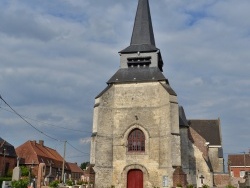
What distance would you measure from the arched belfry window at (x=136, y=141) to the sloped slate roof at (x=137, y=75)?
427cm

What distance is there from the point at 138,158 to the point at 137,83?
19.8ft

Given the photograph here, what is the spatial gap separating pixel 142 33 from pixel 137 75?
4.78 metres

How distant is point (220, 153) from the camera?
33.1m

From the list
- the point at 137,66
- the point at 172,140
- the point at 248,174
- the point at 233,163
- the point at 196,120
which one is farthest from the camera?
the point at 233,163

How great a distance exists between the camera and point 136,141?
23641 mm

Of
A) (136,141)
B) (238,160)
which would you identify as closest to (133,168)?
(136,141)

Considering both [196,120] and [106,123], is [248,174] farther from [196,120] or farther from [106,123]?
[106,123]

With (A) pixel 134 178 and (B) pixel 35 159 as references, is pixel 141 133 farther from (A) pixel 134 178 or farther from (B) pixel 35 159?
(B) pixel 35 159

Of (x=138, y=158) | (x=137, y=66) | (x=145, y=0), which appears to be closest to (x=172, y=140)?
(x=138, y=158)

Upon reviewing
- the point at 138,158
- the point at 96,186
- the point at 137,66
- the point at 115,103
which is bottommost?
the point at 96,186

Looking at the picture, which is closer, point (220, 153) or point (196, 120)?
point (220, 153)

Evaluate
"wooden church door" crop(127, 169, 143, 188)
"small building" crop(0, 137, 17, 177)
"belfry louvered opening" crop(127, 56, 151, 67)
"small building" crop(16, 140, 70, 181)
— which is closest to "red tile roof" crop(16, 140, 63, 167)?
"small building" crop(16, 140, 70, 181)

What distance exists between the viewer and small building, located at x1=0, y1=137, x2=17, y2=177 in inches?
1393

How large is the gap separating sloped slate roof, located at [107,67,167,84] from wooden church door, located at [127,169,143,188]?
23.8ft
